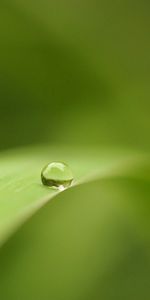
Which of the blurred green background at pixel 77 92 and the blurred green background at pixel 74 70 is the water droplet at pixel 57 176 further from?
the blurred green background at pixel 74 70

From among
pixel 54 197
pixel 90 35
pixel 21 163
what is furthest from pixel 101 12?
pixel 54 197

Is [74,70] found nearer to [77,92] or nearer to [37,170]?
[77,92]

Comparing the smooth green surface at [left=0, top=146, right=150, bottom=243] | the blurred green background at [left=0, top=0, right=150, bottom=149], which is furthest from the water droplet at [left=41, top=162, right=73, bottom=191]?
the blurred green background at [left=0, top=0, right=150, bottom=149]

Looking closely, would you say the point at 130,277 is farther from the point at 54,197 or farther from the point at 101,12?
the point at 101,12

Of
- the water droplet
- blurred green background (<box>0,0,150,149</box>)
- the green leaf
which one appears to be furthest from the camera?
blurred green background (<box>0,0,150,149</box>)

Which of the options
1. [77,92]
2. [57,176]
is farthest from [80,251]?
[77,92]

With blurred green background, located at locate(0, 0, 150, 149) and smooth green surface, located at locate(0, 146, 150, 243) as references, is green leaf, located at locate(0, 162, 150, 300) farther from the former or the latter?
blurred green background, located at locate(0, 0, 150, 149)
